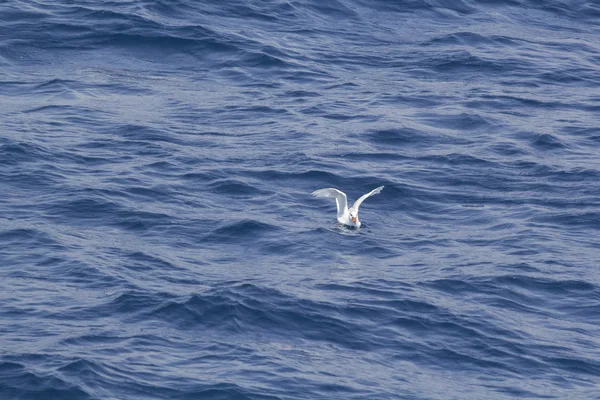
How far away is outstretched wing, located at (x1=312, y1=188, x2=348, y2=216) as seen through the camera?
28984mm

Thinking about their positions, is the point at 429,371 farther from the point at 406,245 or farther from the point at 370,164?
the point at 370,164

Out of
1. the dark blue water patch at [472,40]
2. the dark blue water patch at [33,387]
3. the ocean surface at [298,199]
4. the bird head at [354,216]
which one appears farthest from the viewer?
the dark blue water patch at [472,40]

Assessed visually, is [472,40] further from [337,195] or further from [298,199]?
[337,195]

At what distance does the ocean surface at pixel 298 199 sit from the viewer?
2300 centimetres

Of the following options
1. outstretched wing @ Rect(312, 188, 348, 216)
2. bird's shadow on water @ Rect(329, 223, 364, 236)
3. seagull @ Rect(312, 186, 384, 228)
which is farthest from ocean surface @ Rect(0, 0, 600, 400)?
outstretched wing @ Rect(312, 188, 348, 216)

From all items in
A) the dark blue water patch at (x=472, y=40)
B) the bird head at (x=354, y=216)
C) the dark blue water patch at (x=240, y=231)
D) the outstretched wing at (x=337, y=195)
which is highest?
the dark blue water patch at (x=472, y=40)

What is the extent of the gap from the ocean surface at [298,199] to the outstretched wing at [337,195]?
0.60 metres

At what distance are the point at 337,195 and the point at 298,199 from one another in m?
1.98

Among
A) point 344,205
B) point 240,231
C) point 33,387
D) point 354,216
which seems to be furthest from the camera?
point 344,205

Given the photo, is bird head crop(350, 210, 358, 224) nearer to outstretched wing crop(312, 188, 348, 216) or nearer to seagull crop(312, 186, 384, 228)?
seagull crop(312, 186, 384, 228)

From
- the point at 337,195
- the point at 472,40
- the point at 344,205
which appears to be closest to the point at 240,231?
the point at 337,195

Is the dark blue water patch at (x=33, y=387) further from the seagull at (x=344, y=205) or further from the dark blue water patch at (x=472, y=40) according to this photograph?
the dark blue water patch at (x=472, y=40)

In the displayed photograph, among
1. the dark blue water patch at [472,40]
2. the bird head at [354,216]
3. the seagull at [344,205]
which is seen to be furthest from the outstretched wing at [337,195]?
the dark blue water patch at [472,40]

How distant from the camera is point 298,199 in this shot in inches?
1216
